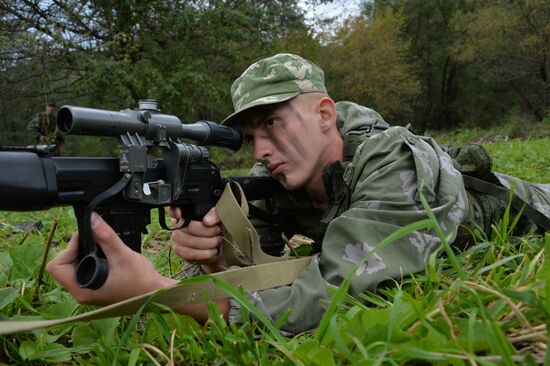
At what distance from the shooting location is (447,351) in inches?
41.7

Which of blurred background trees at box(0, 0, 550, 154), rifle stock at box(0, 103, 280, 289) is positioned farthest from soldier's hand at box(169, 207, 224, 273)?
blurred background trees at box(0, 0, 550, 154)

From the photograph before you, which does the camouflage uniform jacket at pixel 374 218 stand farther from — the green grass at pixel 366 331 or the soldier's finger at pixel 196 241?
the soldier's finger at pixel 196 241

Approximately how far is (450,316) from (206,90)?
14012mm

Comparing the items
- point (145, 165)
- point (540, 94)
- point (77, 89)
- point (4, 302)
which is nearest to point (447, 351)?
point (145, 165)

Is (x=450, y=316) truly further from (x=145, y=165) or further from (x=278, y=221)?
(x=278, y=221)

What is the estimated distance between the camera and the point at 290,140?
8.27 feet

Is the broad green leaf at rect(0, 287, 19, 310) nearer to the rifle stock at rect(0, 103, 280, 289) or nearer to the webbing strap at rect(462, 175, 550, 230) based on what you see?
the rifle stock at rect(0, 103, 280, 289)

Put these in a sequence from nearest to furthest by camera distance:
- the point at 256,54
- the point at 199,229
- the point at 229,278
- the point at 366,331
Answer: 1. the point at 366,331
2. the point at 229,278
3. the point at 199,229
4. the point at 256,54

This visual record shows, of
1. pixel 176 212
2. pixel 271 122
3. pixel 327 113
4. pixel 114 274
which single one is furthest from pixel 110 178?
pixel 327 113

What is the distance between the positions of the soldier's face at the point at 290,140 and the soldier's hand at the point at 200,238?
0.43 m

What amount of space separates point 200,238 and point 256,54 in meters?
14.6

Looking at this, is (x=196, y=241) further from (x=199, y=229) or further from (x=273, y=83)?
(x=273, y=83)

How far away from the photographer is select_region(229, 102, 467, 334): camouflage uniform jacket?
1.72 metres

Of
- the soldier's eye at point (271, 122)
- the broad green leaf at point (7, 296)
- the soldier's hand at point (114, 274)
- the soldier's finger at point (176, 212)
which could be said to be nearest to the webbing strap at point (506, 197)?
the soldier's eye at point (271, 122)
